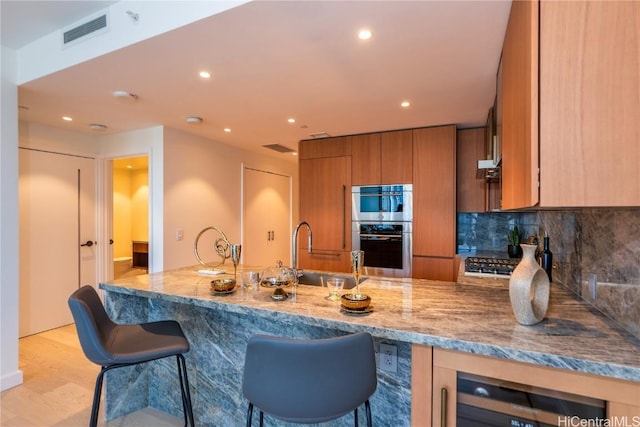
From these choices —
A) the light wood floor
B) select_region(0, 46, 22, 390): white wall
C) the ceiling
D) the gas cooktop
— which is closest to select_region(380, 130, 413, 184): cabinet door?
the ceiling

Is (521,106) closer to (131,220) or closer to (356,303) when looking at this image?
(356,303)

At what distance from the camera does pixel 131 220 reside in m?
6.88

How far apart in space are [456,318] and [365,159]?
2.89 m

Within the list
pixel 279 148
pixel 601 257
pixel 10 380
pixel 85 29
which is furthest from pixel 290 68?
pixel 10 380

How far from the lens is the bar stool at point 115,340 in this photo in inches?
57.7

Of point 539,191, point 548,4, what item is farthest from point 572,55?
point 539,191

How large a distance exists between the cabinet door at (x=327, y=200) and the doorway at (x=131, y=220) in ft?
13.4

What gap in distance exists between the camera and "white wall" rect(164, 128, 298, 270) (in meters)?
3.79

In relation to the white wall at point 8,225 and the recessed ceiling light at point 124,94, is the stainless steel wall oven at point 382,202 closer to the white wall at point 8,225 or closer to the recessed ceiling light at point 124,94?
the recessed ceiling light at point 124,94

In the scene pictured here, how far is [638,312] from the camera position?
3.64 ft

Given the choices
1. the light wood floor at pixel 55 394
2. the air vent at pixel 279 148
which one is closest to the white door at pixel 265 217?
the air vent at pixel 279 148

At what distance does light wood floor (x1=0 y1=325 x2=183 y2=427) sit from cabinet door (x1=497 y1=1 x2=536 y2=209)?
2.37m

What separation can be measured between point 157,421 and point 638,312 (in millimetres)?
2547

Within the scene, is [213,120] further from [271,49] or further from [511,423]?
[511,423]
